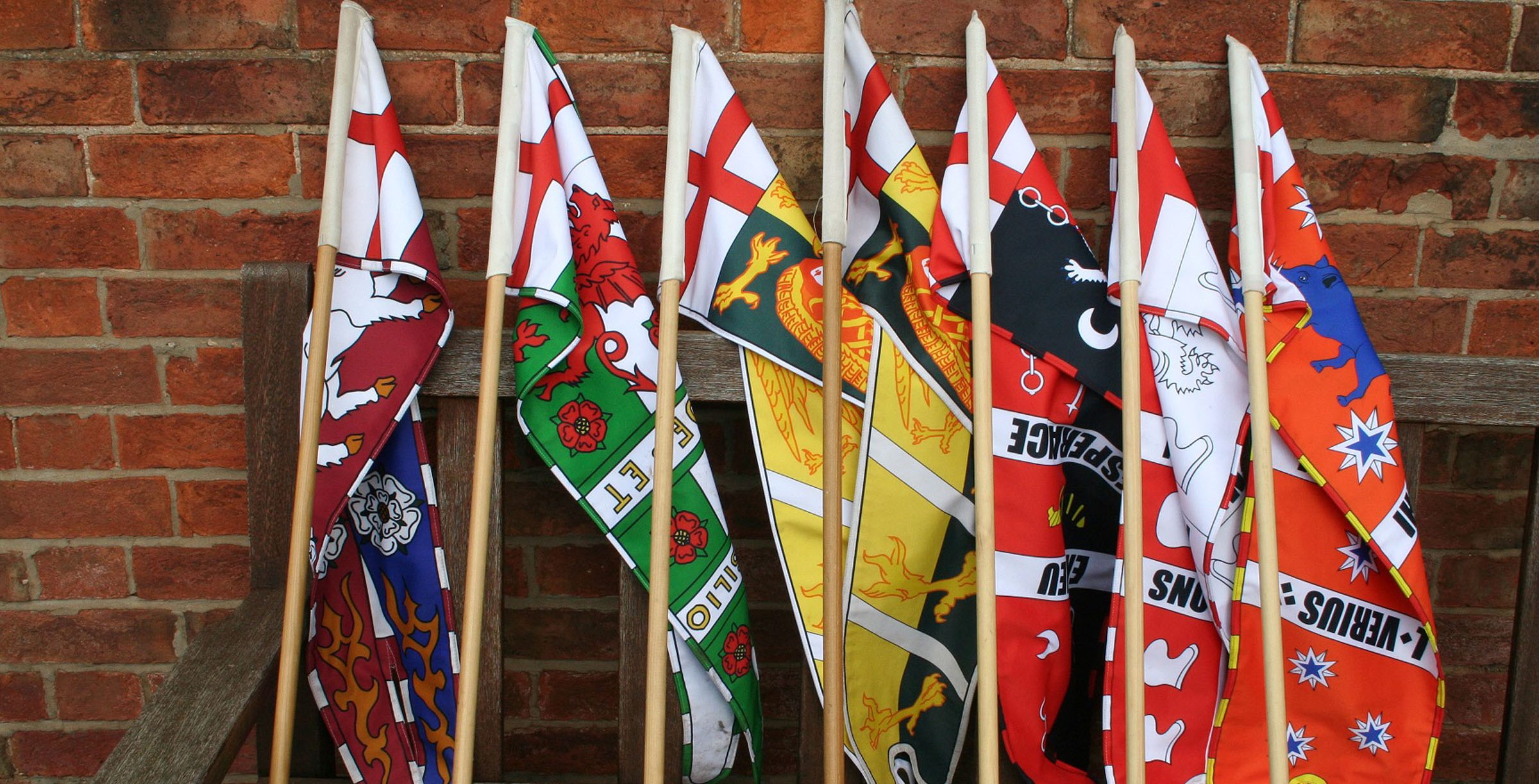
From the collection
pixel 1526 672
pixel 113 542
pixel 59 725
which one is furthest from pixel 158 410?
pixel 1526 672

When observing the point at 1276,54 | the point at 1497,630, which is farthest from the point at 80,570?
the point at 1497,630

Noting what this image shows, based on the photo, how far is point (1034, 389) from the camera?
3.19 ft

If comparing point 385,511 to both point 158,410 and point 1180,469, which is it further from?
point 1180,469

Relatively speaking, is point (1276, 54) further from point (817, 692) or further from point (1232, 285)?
point (817, 692)

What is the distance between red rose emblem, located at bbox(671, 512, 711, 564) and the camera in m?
1.00

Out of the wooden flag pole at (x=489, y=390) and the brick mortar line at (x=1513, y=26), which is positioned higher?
the brick mortar line at (x=1513, y=26)

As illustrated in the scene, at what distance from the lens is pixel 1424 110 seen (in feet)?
3.52

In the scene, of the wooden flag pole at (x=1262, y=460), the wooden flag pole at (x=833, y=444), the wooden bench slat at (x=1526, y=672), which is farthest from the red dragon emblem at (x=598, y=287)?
the wooden bench slat at (x=1526, y=672)

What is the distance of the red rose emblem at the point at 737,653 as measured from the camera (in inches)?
39.7

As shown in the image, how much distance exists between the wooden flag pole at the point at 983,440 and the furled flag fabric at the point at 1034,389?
0.04 m

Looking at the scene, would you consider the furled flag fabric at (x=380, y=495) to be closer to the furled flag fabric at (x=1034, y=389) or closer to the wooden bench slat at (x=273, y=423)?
the wooden bench slat at (x=273, y=423)

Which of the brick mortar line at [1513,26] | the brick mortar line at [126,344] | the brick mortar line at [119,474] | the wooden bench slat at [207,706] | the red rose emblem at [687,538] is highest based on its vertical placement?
the brick mortar line at [1513,26]

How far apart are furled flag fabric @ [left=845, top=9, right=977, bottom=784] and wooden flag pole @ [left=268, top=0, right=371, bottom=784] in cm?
54

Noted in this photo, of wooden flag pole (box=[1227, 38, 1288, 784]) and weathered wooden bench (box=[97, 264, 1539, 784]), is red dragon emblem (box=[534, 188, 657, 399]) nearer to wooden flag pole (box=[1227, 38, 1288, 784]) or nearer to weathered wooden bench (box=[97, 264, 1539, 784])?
weathered wooden bench (box=[97, 264, 1539, 784])
